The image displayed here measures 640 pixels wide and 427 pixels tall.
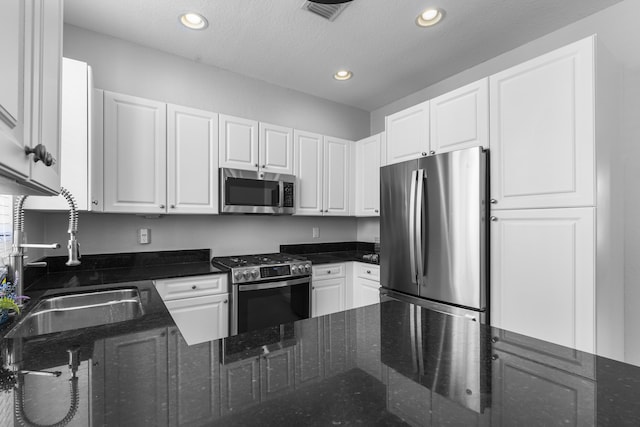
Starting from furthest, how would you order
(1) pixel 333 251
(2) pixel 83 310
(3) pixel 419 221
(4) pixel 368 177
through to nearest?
(1) pixel 333 251 → (4) pixel 368 177 → (3) pixel 419 221 → (2) pixel 83 310

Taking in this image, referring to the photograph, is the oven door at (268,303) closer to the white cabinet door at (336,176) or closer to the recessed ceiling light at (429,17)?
the white cabinet door at (336,176)

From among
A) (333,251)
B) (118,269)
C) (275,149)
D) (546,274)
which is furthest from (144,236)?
(546,274)

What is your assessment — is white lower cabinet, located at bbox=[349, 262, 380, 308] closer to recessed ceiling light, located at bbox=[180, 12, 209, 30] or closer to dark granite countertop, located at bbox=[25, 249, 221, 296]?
dark granite countertop, located at bbox=[25, 249, 221, 296]

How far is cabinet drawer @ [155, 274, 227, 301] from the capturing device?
2.18 metres

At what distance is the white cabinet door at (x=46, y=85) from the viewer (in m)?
0.73

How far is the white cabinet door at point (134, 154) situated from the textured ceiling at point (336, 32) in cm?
61

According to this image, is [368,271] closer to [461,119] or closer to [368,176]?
[368,176]

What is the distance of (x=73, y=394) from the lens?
604 mm

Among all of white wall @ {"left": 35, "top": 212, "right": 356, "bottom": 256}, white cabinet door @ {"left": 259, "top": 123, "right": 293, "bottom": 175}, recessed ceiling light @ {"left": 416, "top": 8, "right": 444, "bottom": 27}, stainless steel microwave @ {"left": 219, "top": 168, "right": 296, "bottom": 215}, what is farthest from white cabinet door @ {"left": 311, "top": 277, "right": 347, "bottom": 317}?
recessed ceiling light @ {"left": 416, "top": 8, "right": 444, "bottom": 27}

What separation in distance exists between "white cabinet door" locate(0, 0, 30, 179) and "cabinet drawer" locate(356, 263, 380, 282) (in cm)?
263

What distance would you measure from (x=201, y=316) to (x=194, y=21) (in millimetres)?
2224

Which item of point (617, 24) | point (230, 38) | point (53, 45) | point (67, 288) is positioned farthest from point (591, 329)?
point (230, 38)

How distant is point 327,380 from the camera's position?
25.3 inches

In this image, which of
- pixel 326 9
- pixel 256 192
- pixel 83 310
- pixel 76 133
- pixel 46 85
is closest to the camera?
pixel 46 85
